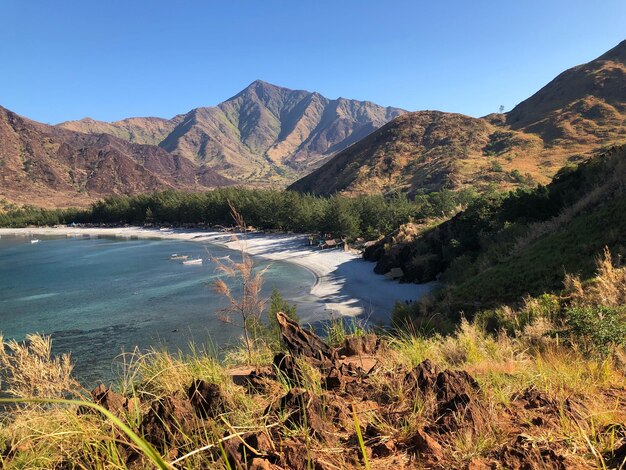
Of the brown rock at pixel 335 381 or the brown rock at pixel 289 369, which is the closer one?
the brown rock at pixel 335 381

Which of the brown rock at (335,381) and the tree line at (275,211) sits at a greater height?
the tree line at (275,211)

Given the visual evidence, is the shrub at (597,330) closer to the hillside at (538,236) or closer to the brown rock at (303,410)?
the brown rock at (303,410)

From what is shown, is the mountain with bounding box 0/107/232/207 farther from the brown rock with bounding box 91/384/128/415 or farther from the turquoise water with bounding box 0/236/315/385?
the brown rock with bounding box 91/384/128/415

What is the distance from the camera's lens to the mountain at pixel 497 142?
235ft

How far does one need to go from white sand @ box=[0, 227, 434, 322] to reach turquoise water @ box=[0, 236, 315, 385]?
2182 mm

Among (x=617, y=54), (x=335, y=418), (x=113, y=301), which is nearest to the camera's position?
(x=335, y=418)

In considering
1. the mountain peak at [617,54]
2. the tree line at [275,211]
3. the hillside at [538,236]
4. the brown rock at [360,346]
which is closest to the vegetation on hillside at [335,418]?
the brown rock at [360,346]

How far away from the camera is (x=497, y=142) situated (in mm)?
91062

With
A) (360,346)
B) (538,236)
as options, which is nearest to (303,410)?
(360,346)

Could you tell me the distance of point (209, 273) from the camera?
43.5 metres

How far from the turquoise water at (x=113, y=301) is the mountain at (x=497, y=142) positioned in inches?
1747

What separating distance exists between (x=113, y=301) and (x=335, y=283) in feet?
64.6

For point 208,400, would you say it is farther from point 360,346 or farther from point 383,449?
point 360,346

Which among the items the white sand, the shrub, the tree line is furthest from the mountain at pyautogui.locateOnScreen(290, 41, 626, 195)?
the shrub
